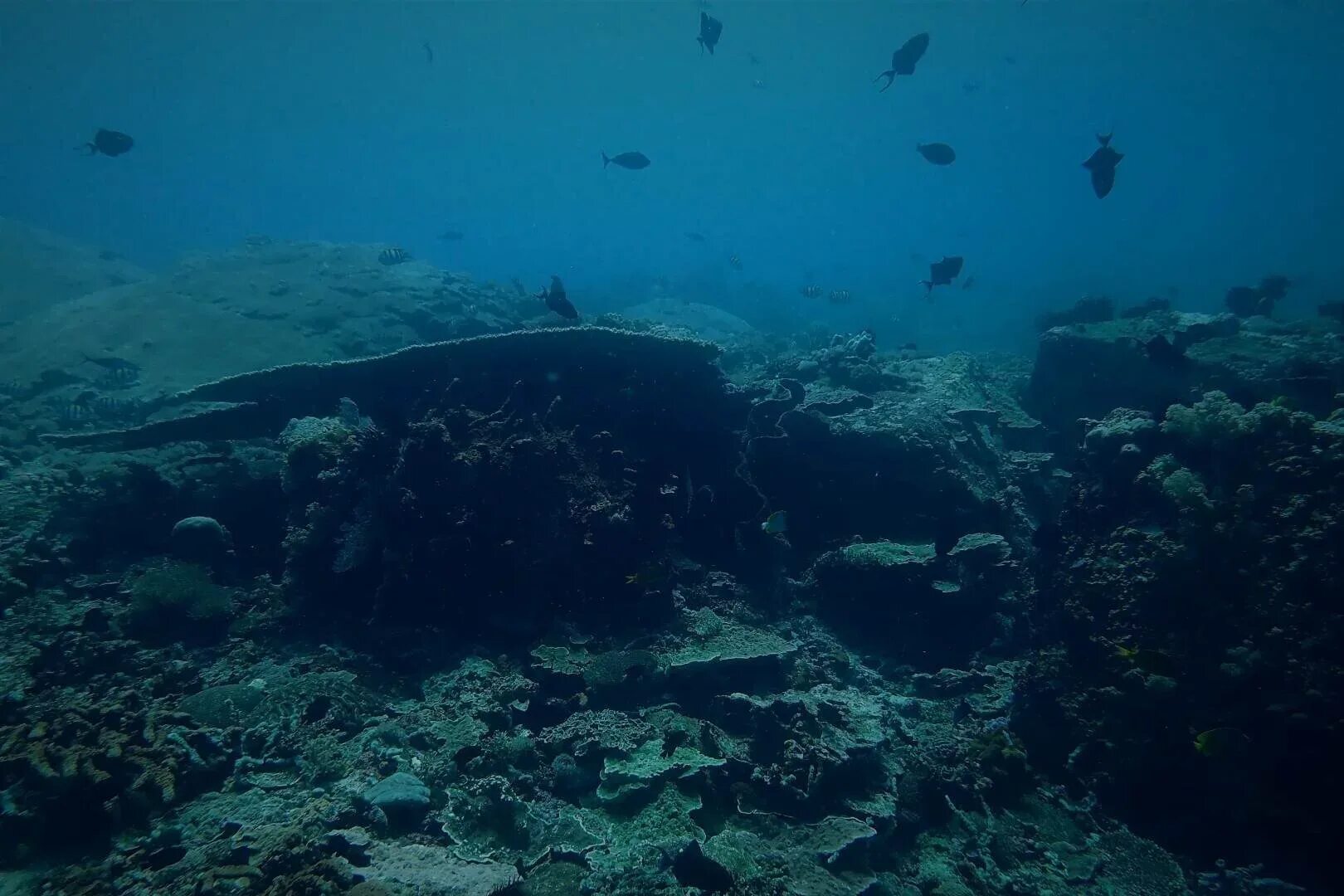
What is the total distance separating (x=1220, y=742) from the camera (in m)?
5.27

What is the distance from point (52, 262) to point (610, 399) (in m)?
39.1

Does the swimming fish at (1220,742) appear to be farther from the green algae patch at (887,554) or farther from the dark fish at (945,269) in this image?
the dark fish at (945,269)

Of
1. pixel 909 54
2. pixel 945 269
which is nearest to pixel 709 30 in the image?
pixel 909 54

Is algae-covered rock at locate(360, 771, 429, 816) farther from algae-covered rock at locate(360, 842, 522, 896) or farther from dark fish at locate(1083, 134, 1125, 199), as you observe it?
dark fish at locate(1083, 134, 1125, 199)

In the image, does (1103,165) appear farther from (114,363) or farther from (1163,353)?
(114,363)

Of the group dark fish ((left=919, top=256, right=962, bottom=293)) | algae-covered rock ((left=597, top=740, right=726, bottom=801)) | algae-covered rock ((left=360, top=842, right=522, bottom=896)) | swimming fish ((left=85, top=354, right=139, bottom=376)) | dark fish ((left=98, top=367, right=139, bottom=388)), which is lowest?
algae-covered rock ((left=360, top=842, right=522, bottom=896))

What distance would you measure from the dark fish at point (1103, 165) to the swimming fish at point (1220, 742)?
24.4ft

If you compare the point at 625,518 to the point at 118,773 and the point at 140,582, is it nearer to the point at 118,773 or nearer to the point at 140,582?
the point at 118,773

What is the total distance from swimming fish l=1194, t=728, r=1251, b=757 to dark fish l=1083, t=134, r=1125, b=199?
742 centimetres

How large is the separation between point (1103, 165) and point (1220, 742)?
26.7ft

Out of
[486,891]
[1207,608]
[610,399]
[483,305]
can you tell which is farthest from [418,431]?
[483,305]

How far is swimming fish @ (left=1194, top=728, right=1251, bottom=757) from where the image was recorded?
5277mm

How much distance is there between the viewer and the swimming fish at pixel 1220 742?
208 inches

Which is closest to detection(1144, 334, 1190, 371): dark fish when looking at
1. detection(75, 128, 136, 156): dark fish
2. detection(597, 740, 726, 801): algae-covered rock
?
detection(597, 740, 726, 801): algae-covered rock
